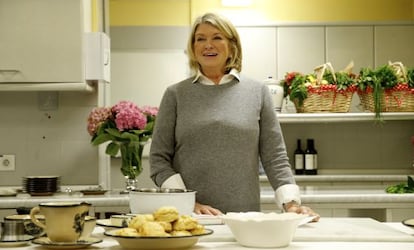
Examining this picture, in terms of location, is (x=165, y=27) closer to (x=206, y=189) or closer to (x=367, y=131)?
(x=367, y=131)

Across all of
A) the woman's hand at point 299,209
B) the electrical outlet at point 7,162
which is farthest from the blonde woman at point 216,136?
the electrical outlet at point 7,162

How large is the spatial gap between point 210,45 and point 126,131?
1129 mm

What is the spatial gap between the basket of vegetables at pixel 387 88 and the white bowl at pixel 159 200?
2642 mm

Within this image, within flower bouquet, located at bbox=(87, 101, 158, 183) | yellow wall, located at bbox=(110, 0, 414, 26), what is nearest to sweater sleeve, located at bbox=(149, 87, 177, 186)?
flower bouquet, located at bbox=(87, 101, 158, 183)

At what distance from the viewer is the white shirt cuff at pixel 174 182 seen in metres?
2.45

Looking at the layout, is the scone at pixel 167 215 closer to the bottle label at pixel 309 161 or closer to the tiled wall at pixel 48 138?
the tiled wall at pixel 48 138

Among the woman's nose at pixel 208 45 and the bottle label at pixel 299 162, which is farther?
the bottle label at pixel 299 162

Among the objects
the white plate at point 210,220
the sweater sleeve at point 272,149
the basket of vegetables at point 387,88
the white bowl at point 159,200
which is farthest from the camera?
the basket of vegetables at point 387,88

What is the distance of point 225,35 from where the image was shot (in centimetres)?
251

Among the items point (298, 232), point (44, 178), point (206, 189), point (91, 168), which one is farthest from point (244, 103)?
point (91, 168)

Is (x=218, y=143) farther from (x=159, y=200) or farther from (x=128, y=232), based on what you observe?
(x=128, y=232)

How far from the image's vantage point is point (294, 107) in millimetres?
4855

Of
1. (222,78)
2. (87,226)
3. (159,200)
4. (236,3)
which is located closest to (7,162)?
(222,78)

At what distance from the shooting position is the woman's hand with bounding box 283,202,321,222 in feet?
6.65
